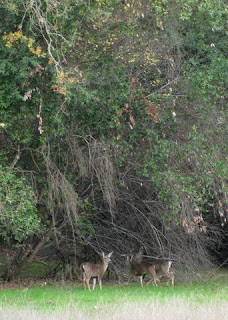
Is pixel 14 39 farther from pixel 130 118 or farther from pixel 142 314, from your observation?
pixel 142 314

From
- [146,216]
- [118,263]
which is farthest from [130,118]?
[118,263]

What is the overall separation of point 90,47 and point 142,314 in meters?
8.49

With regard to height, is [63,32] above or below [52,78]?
above

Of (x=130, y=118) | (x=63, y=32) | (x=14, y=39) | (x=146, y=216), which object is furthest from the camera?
(x=146, y=216)

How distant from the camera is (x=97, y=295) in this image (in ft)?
51.4

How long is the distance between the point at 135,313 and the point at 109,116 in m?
6.55

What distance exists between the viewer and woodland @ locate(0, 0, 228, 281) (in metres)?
14.4

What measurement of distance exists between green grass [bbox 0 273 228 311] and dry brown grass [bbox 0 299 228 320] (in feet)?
2.71

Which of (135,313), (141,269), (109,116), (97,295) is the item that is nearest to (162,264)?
(141,269)

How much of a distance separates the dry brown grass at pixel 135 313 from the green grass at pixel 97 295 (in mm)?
827

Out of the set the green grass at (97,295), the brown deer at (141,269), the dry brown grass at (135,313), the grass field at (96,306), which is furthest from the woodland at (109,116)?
the dry brown grass at (135,313)

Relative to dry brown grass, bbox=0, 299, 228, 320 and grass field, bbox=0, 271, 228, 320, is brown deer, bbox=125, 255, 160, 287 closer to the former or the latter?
grass field, bbox=0, 271, 228, 320

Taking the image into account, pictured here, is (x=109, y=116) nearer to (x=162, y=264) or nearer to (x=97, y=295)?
(x=97, y=295)

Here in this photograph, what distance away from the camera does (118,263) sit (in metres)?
20.8
